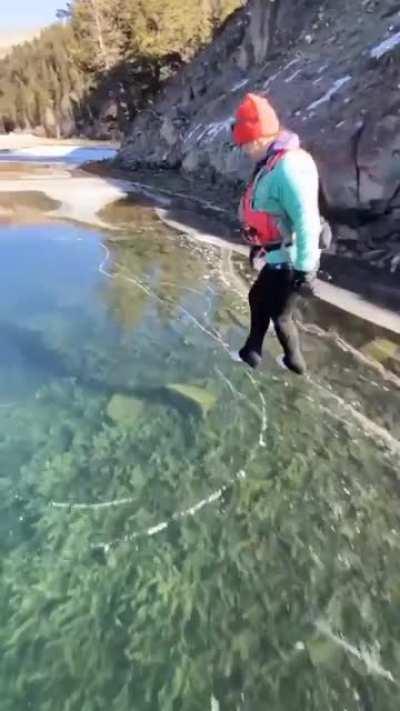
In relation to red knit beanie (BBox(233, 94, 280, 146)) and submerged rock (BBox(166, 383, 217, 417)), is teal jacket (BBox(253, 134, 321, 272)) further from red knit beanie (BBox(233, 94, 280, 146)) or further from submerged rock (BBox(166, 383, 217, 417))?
submerged rock (BBox(166, 383, 217, 417))

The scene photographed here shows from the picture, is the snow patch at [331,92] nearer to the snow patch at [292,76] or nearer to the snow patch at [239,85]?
the snow patch at [292,76]

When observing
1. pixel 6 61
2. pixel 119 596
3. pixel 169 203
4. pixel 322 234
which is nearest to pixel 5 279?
pixel 322 234

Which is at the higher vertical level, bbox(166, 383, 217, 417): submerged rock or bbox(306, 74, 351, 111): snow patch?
bbox(306, 74, 351, 111): snow patch

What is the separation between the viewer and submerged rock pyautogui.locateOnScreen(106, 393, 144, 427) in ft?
18.9

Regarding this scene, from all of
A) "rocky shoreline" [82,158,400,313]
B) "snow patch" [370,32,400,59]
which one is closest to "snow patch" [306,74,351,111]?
"snow patch" [370,32,400,59]

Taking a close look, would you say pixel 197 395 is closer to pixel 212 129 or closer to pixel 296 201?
pixel 296 201

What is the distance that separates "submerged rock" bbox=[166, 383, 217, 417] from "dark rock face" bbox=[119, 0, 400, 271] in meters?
5.80

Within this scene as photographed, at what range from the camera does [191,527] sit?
447cm

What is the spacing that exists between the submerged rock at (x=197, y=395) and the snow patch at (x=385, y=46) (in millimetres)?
10548

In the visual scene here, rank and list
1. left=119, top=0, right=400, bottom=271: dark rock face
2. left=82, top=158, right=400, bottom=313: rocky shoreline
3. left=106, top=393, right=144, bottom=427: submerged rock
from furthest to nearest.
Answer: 1. left=119, top=0, right=400, bottom=271: dark rock face
2. left=82, top=158, right=400, bottom=313: rocky shoreline
3. left=106, top=393, right=144, bottom=427: submerged rock

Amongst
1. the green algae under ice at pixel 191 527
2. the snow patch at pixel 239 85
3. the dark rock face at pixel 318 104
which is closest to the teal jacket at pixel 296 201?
the green algae under ice at pixel 191 527

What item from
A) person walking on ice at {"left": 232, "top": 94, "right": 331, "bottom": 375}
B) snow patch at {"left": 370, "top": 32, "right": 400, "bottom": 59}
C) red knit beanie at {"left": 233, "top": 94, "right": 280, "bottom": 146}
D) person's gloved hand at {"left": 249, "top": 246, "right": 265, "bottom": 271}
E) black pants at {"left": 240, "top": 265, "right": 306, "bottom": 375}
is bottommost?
black pants at {"left": 240, "top": 265, "right": 306, "bottom": 375}

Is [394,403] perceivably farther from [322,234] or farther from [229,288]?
[229,288]

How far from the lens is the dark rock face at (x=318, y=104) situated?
11.6 m
